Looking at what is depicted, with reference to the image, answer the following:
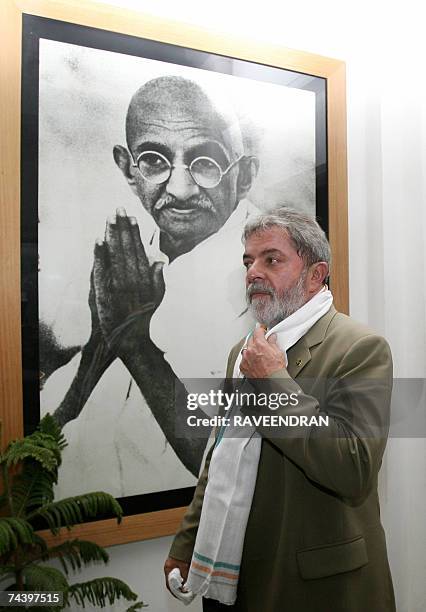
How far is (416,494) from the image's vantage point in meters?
2.30

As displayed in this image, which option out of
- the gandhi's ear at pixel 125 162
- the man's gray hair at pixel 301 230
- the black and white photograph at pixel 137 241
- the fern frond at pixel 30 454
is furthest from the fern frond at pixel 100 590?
the gandhi's ear at pixel 125 162

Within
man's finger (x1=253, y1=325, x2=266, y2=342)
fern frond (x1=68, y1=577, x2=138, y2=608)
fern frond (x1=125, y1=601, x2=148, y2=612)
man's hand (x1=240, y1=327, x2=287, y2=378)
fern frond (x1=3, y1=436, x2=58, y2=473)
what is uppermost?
man's finger (x1=253, y1=325, x2=266, y2=342)

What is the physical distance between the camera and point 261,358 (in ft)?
4.69

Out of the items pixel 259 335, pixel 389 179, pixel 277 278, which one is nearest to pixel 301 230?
pixel 277 278

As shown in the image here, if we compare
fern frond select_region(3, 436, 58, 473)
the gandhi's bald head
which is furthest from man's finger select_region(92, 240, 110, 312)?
fern frond select_region(3, 436, 58, 473)

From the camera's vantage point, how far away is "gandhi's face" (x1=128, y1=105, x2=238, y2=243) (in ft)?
6.57

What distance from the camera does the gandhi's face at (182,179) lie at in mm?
2004

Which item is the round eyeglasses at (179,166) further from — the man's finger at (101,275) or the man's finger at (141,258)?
the man's finger at (101,275)

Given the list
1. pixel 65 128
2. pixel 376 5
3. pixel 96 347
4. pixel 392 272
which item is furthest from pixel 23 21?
pixel 392 272

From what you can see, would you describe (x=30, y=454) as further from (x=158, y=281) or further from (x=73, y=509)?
(x=158, y=281)

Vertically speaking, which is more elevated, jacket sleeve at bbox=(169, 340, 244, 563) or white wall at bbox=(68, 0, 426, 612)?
white wall at bbox=(68, 0, 426, 612)

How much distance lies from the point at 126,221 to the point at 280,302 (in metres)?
0.65

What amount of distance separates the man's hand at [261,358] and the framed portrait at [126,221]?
0.59 metres

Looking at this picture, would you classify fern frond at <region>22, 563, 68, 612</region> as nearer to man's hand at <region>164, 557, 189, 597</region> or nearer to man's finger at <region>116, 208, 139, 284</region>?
man's hand at <region>164, 557, 189, 597</region>
